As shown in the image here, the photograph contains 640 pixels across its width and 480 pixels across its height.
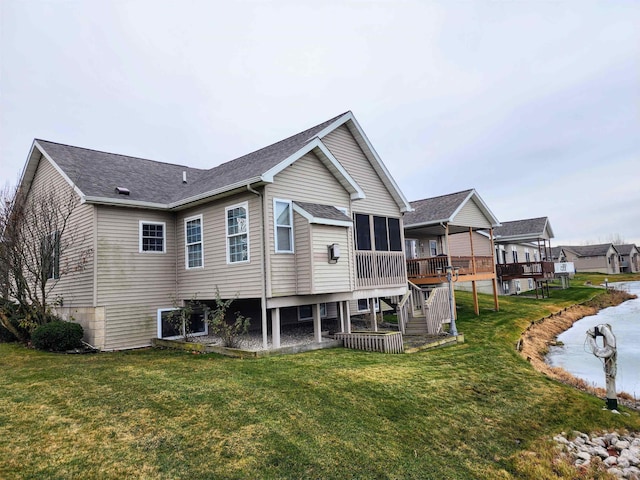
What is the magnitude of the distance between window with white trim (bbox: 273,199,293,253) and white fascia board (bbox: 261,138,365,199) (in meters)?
0.84

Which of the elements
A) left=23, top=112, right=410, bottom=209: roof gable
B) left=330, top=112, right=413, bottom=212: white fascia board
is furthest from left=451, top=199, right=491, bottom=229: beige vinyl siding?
left=23, top=112, right=410, bottom=209: roof gable

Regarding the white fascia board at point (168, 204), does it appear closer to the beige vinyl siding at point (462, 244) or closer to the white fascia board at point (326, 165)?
the white fascia board at point (326, 165)

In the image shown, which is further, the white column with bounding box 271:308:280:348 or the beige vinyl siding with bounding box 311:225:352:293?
the beige vinyl siding with bounding box 311:225:352:293

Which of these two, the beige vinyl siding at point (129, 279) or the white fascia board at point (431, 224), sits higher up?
the white fascia board at point (431, 224)

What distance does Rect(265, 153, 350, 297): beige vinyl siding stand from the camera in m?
11.0

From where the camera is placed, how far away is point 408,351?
11609 millimetres

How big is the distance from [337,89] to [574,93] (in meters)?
11.9

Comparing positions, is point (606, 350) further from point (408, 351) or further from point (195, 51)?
point (195, 51)

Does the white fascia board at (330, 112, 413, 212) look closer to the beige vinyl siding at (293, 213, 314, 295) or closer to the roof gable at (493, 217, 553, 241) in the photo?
the beige vinyl siding at (293, 213, 314, 295)

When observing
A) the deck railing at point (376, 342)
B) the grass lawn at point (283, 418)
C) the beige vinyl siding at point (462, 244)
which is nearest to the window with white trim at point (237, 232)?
the grass lawn at point (283, 418)

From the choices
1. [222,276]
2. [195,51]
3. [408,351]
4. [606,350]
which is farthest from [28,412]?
[195,51]

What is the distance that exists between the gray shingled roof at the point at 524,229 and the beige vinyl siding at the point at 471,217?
9.82 metres

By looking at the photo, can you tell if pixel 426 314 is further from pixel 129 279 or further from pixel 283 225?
pixel 129 279

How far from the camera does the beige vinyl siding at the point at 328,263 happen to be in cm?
1108
